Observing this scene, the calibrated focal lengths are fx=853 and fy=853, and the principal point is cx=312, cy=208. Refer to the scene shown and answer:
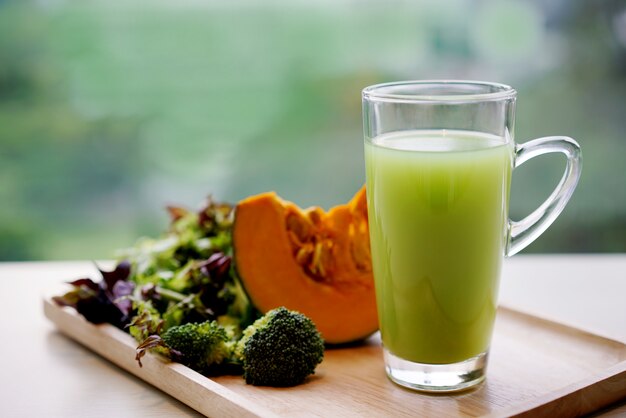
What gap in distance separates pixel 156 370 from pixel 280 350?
220 millimetres

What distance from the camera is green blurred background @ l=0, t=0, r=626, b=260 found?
468cm

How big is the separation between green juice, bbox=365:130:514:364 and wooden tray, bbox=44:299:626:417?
0.28ft

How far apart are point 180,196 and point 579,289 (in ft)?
10.2

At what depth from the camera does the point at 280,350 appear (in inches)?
56.0

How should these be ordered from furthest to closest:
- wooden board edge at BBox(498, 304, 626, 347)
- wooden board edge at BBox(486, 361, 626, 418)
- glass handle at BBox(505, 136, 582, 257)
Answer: wooden board edge at BBox(498, 304, 626, 347), glass handle at BBox(505, 136, 582, 257), wooden board edge at BBox(486, 361, 626, 418)

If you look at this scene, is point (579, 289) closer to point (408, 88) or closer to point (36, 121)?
point (408, 88)

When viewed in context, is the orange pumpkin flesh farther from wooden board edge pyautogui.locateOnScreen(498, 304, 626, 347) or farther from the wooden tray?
wooden board edge pyautogui.locateOnScreen(498, 304, 626, 347)

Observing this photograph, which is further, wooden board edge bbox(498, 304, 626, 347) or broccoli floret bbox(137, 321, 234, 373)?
wooden board edge bbox(498, 304, 626, 347)

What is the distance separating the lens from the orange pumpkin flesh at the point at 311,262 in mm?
1595

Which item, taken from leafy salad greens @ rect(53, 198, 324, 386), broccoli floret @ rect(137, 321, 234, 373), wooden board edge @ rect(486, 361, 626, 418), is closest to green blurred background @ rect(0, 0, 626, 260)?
leafy salad greens @ rect(53, 198, 324, 386)

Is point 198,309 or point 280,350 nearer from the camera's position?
point 280,350

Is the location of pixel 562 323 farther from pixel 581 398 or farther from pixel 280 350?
pixel 280 350

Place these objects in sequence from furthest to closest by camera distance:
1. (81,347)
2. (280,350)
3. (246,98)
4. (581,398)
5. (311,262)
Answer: (246,98)
(81,347)
(311,262)
(280,350)
(581,398)

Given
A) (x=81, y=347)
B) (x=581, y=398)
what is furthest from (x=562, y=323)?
(x=81, y=347)
